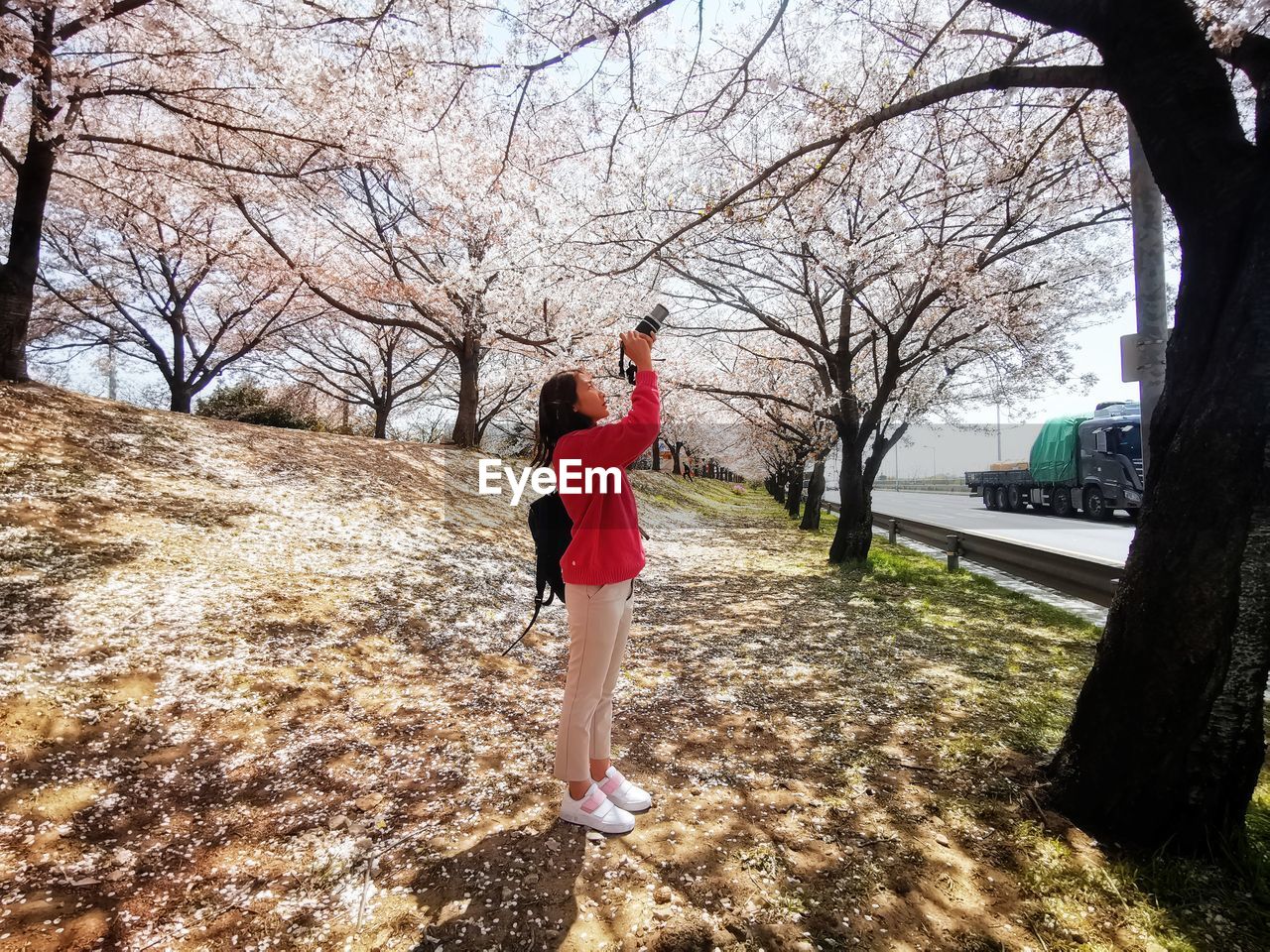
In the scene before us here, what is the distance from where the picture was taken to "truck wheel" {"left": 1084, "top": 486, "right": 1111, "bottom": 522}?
17922 mm

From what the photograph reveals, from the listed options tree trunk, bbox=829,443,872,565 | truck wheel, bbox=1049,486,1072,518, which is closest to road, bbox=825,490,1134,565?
truck wheel, bbox=1049,486,1072,518

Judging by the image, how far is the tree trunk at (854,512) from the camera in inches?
395

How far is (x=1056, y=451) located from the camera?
20250 millimetres

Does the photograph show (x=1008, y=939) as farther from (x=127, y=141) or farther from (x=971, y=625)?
(x=127, y=141)

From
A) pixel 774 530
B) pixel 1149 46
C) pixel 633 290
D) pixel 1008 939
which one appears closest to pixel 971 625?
pixel 1008 939

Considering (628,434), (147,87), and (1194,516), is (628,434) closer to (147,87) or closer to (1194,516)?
(1194,516)

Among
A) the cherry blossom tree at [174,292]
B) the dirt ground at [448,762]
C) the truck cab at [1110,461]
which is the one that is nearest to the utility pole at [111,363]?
the cherry blossom tree at [174,292]

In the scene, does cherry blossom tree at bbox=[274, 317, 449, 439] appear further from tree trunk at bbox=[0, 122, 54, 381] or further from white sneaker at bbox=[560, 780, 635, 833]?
white sneaker at bbox=[560, 780, 635, 833]

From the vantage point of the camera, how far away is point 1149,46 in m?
2.46

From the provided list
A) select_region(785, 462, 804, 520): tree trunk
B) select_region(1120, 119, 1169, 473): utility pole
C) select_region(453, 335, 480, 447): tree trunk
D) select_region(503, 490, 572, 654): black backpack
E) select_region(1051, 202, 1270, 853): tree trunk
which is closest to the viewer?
select_region(1051, 202, 1270, 853): tree trunk

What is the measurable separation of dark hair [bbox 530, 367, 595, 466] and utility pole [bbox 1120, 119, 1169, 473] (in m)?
4.67

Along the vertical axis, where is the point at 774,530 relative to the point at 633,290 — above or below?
below

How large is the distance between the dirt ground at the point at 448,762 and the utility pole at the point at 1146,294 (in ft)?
8.38

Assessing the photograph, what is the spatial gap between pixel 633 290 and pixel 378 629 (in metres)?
9.80
